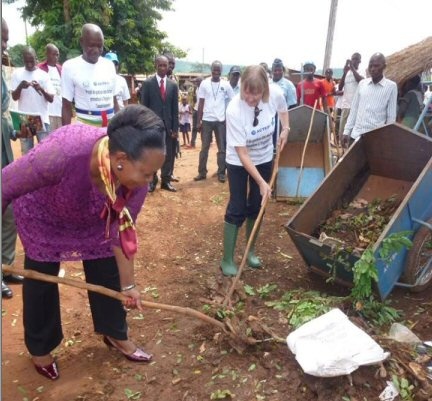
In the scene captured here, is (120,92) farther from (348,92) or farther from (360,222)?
(348,92)

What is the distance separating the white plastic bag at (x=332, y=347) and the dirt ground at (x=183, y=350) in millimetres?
117

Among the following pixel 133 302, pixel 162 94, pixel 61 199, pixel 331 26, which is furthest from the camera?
pixel 331 26

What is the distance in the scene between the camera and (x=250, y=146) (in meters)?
3.64

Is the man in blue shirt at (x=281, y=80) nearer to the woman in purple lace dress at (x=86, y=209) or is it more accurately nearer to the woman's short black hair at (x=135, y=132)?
the woman in purple lace dress at (x=86, y=209)

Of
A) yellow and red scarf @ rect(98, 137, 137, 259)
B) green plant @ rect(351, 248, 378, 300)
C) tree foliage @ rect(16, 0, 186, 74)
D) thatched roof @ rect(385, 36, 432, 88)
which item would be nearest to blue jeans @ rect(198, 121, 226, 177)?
thatched roof @ rect(385, 36, 432, 88)

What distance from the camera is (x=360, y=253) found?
3074 mm

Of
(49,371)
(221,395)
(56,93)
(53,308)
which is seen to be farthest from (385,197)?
(56,93)

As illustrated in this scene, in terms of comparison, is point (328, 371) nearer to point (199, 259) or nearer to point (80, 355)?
point (80, 355)

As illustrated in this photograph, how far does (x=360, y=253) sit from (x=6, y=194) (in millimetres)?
2337

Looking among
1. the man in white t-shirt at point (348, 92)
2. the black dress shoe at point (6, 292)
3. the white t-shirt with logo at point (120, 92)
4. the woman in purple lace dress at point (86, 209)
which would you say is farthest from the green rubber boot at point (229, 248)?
the man in white t-shirt at point (348, 92)

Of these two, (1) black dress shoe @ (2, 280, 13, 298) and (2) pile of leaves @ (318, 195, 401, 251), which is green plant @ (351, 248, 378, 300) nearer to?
(2) pile of leaves @ (318, 195, 401, 251)

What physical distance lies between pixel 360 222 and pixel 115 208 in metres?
2.65

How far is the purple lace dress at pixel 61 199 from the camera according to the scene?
6.25 feet

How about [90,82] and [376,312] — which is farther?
[90,82]
